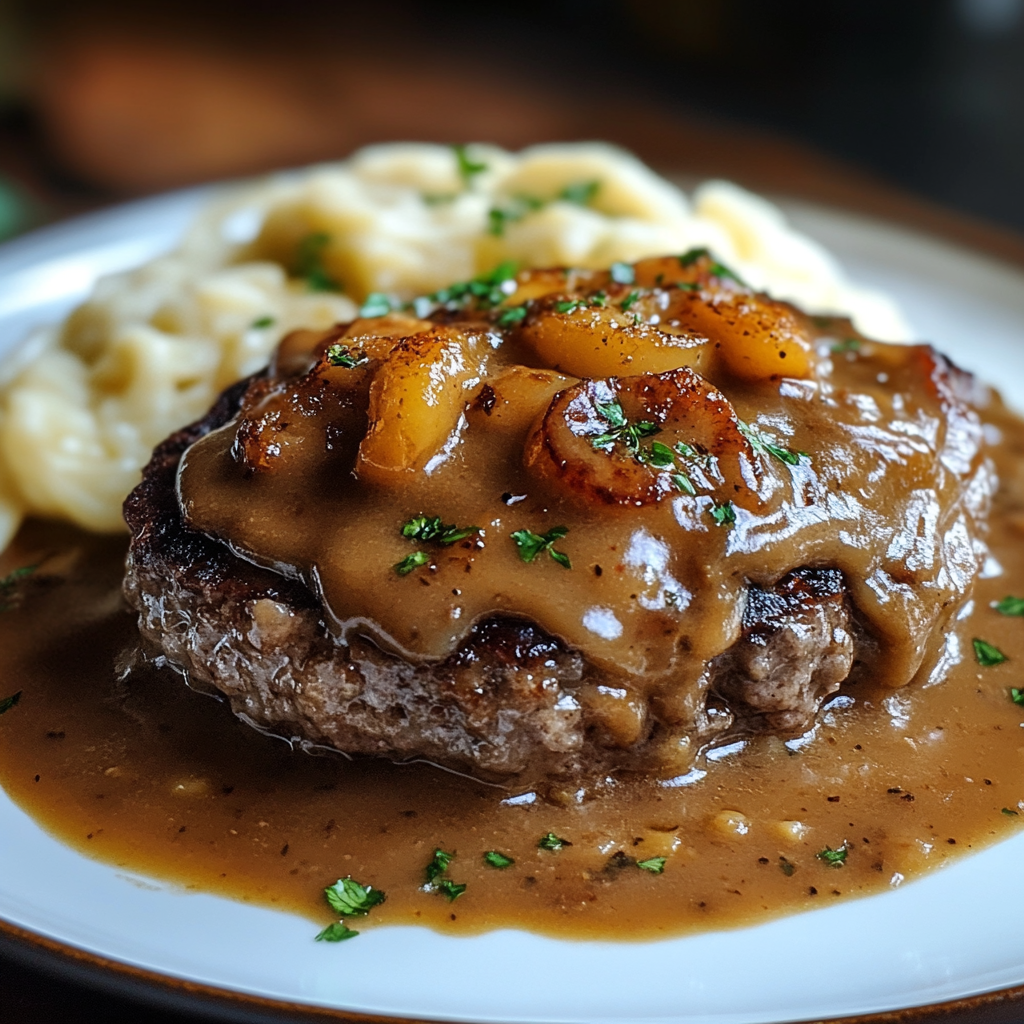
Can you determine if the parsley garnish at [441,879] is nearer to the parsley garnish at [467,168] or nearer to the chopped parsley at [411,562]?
the chopped parsley at [411,562]

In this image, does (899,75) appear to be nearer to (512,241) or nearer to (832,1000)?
(512,241)

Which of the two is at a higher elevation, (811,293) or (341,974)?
(811,293)

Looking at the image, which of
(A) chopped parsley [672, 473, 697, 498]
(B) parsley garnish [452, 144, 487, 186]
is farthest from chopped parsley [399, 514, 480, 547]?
(B) parsley garnish [452, 144, 487, 186]

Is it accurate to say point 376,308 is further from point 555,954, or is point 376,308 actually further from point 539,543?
point 555,954

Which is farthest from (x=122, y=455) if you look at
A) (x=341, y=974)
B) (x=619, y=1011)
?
(x=619, y=1011)

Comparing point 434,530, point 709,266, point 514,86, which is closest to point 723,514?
point 434,530

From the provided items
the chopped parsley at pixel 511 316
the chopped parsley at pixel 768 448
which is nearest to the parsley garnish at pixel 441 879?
the chopped parsley at pixel 768 448
